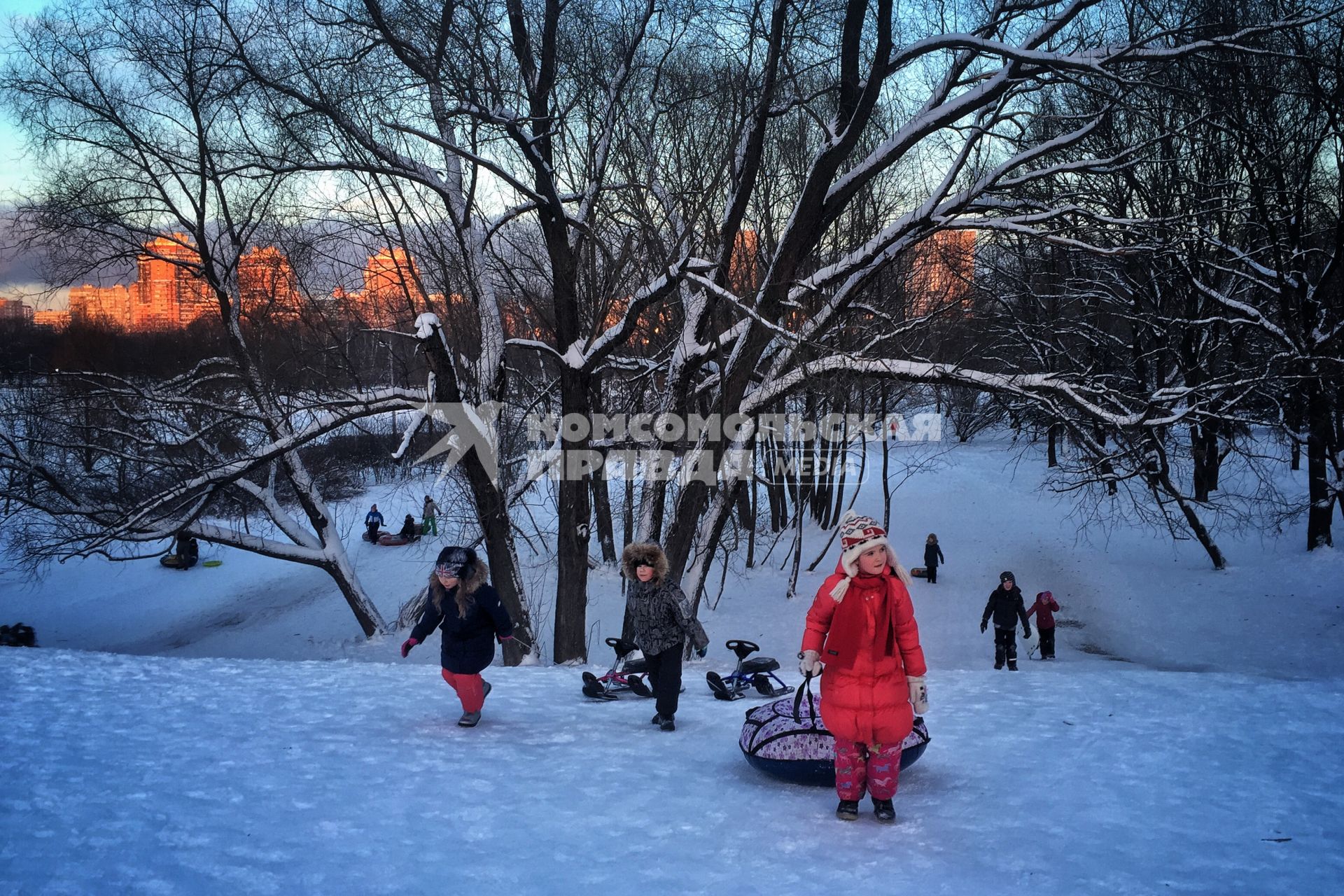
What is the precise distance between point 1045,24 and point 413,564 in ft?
77.1

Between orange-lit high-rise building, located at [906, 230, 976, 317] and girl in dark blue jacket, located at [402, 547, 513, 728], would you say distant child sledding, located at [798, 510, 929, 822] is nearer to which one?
girl in dark blue jacket, located at [402, 547, 513, 728]

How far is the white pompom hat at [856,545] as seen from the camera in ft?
14.5

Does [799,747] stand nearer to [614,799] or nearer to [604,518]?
[614,799]

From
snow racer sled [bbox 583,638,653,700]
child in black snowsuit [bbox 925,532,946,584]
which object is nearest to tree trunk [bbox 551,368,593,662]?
snow racer sled [bbox 583,638,653,700]

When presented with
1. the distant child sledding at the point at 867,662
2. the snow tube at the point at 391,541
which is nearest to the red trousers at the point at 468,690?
the distant child sledding at the point at 867,662

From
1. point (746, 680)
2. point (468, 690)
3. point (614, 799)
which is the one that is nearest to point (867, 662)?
point (614, 799)

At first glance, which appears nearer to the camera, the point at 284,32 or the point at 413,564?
the point at 284,32

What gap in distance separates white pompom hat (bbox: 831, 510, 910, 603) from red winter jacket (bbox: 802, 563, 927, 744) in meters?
0.04

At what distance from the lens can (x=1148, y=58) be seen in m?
8.31

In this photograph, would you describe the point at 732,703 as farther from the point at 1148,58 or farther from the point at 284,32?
the point at 284,32

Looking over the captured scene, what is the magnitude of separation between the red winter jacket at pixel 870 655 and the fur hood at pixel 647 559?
2.20 meters

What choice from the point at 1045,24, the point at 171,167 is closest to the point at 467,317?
the point at 171,167

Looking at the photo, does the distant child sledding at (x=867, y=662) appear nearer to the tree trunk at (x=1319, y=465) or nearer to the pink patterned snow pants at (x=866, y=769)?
the pink patterned snow pants at (x=866, y=769)

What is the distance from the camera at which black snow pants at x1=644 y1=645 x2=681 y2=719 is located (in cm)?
643
